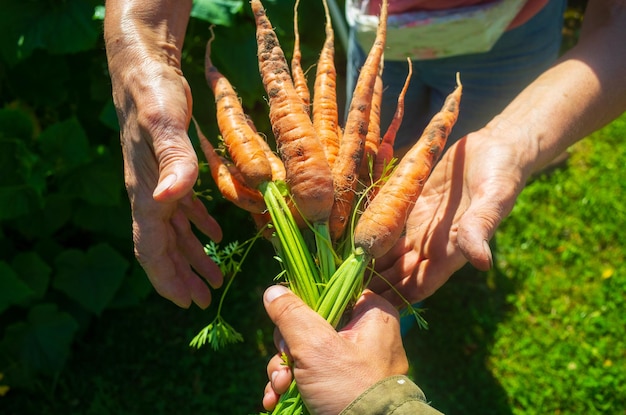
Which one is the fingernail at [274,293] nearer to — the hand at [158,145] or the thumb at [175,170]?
the hand at [158,145]

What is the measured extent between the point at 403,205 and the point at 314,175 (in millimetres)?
306

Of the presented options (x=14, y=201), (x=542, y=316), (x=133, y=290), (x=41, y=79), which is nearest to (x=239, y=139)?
(x=14, y=201)

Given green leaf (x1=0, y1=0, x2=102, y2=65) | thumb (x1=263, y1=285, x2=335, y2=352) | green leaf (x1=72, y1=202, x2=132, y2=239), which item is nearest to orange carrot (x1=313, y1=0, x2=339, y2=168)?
thumb (x1=263, y1=285, x2=335, y2=352)

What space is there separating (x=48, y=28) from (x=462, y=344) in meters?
2.64

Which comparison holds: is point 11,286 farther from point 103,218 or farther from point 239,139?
point 239,139

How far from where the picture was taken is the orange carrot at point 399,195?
5.77 feet

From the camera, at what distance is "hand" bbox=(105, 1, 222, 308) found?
1571mm

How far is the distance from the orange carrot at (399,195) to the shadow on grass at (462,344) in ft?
4.35

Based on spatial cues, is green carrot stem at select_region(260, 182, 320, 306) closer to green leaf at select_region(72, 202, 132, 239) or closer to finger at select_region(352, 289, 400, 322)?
finger at select_region(352, 289, 400, 322)

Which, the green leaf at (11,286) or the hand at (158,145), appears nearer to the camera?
the hand at (158,145)

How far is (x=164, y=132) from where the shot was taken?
5.17 feet

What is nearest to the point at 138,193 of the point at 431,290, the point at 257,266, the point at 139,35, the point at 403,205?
the point at 139,35

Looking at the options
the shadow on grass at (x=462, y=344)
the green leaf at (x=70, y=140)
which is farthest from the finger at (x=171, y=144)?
the shadow on grass at (x=462, y=344)

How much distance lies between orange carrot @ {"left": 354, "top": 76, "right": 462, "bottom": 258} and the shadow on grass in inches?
52.2
